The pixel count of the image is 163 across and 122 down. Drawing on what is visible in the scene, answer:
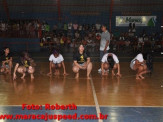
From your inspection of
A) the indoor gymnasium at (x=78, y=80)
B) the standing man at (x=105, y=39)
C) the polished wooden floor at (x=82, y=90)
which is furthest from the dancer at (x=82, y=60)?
the standing man at (x=105, y=39)

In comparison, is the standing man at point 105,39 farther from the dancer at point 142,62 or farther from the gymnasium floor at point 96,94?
the dancer at point 142,62

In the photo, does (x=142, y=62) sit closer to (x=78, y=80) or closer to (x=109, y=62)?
(x=109, y=62)

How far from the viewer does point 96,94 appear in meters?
5.06

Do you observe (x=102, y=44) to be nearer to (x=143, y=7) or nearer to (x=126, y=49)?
(x=126, y=49)

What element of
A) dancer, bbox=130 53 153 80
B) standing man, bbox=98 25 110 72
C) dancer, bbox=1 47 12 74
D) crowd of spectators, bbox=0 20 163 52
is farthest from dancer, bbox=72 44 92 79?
crowd of spectators, bbox=0 20 163 52

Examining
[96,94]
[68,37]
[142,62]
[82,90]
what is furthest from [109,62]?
[68,37]

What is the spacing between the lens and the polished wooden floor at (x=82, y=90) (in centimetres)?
448

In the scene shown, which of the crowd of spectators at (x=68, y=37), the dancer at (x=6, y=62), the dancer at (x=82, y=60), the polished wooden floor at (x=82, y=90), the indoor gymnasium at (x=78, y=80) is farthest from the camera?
the crowd of spectators at (x=68, y=37)

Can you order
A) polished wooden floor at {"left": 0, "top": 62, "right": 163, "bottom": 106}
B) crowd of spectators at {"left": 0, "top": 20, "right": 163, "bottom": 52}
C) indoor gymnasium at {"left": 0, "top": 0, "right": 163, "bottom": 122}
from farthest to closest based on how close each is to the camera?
crowd of spectators at {"left": 0, "top": 20, "right": 163, "bottom": 52}
polished wooden floor at {"left": 0, "top": 62, "right": 163, "bottom": 106}
indoor gymnasium at {"left": 0, "top": 0, "right": 163, "bottom": 122}

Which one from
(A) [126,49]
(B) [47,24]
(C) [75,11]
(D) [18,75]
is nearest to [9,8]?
(B) [47,24]

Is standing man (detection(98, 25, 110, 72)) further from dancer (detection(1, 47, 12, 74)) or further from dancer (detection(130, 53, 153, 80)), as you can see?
dancer (detection(1, 47, 12, 74))

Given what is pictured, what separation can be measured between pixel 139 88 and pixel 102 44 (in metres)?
2.62

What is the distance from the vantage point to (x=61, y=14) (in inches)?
742

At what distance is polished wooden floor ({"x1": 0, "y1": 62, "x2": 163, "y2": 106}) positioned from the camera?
4.48 meters
